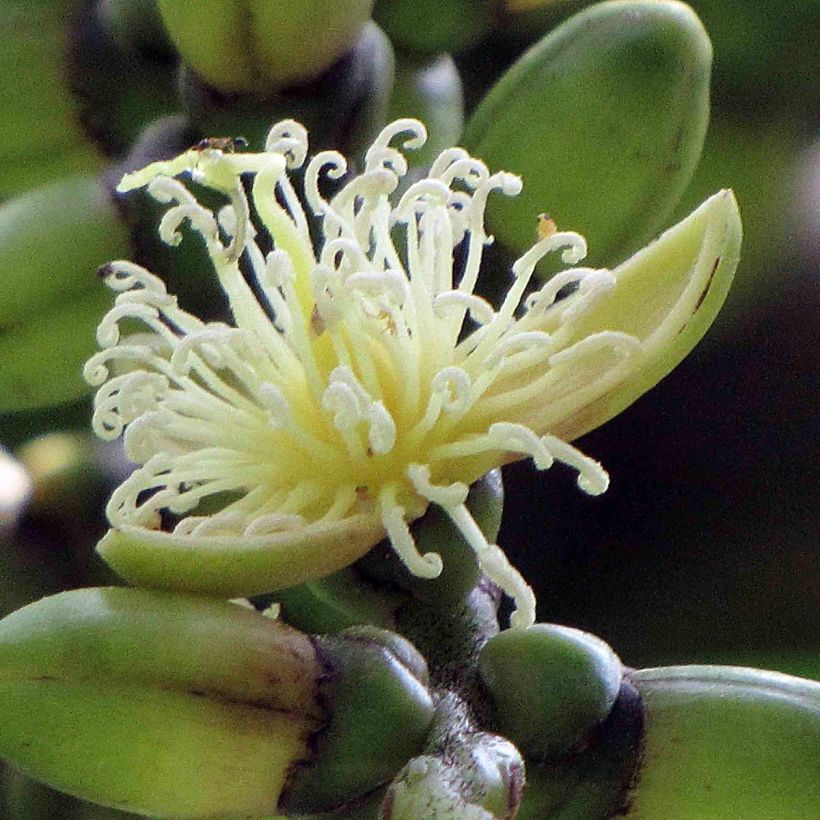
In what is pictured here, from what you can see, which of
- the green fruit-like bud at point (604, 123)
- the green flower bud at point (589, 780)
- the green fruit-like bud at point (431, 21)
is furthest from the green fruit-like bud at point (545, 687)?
the green fruit-like bud at point (431, 21)

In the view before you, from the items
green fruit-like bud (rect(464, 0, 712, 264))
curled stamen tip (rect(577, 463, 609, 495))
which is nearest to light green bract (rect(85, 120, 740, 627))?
curled stamen tip (rect(577, 463, 609, 495))

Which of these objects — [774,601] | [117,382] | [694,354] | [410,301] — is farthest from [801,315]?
[117,382]

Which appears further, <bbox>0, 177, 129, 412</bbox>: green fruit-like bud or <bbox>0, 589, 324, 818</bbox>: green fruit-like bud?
<bbox>0, 177, 129, 412</bbox>: green fruit-like bud

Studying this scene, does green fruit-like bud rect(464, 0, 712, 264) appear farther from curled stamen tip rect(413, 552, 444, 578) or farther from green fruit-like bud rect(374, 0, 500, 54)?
curled stamen tip rect(413, 552, 444, 578)

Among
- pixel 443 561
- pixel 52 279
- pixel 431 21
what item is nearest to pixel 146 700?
pixel 443 561

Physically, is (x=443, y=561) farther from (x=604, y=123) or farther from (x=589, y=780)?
(x=604, y=123)

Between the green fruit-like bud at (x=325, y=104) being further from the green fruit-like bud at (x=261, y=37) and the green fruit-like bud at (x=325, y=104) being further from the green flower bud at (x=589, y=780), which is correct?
the green flower bud at (x=589, y=780)

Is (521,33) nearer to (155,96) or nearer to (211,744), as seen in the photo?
(155,96)
